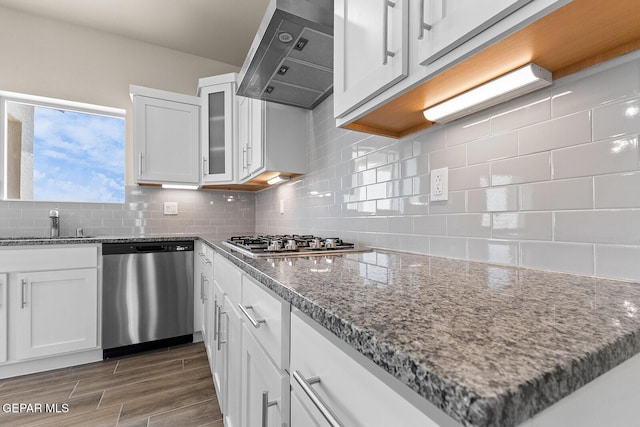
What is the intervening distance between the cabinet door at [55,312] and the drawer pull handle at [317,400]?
2.38 metres

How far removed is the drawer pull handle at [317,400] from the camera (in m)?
0.43

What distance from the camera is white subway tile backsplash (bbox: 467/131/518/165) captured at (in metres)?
0.91

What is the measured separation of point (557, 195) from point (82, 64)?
11.8ft

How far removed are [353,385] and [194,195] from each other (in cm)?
302

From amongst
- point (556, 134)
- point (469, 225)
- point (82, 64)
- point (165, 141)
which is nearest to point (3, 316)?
point (165, 141)

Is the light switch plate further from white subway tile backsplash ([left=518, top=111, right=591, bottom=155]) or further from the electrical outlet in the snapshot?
white subway tile backsplash ([left=518, top=111, right=591, bottom=155])

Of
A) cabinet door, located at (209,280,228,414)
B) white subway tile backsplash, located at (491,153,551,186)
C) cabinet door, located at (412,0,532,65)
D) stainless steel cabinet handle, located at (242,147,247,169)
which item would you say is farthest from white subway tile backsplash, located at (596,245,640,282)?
stainless steel cabinet handle, located at (242,147,247,169)

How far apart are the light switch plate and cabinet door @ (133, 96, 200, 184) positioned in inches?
13.9

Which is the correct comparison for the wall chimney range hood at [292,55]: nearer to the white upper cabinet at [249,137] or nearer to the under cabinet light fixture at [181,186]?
the white upper cabinet at [249,137]

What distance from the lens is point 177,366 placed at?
219 cm

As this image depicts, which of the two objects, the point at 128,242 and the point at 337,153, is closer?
the point at 337,153

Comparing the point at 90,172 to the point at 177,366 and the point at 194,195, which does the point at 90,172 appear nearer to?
the point at 194,195

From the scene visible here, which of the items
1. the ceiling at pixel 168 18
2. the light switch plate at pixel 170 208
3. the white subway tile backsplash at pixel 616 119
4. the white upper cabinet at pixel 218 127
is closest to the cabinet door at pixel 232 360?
the white subway tile backsplash at pixel 616 119

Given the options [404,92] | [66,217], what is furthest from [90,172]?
[404,92]
